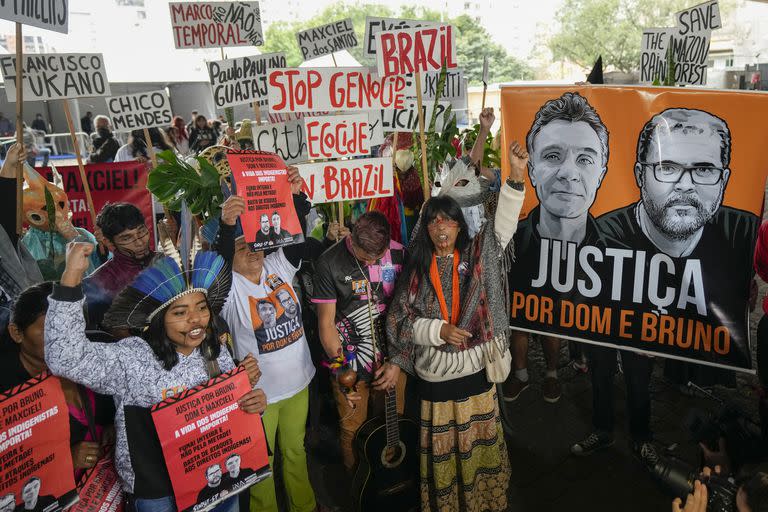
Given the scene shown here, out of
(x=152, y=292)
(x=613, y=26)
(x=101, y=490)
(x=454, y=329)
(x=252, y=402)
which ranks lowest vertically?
(x=101, y=490)

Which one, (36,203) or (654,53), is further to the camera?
(654,53)

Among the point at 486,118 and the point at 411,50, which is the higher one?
the point at 411,50

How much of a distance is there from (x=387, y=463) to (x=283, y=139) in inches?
79.2

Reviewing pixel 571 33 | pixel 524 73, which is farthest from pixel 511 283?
pixel 524 73

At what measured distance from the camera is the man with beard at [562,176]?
301 centimetres

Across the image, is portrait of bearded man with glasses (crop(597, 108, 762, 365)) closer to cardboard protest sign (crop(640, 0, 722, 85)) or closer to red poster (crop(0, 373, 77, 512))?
cardboard protest sign (crop(640, 0, 722, 85))

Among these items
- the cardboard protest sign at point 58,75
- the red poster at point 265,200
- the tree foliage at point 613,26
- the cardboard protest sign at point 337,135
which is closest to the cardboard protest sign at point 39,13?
the cardboard protest sign at point 58,75

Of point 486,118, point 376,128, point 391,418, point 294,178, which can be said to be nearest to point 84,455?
point 391,418

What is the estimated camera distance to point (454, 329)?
2.69 metres

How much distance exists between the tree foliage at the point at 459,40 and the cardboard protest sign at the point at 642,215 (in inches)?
1581

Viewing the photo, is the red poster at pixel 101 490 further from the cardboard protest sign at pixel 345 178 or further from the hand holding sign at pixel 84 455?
the cardboard protest sign at pixel 345 178

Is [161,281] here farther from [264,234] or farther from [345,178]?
Result: [345,178]

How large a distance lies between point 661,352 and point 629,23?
39406 millimetres

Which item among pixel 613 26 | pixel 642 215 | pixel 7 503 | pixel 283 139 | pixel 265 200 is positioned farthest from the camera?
pixel 613 26
